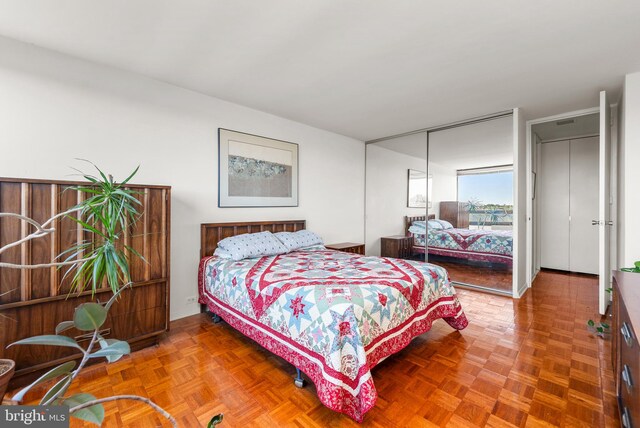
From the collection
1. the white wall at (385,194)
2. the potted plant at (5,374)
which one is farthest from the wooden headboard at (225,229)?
the white wall at (385,194)

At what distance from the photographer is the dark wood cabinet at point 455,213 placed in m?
4.21

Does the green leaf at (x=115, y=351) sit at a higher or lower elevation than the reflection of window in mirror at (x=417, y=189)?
lower

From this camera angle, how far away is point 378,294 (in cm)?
195

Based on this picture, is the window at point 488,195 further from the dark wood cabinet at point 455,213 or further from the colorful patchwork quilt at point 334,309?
the colorful patchwork quilt at point 334,309

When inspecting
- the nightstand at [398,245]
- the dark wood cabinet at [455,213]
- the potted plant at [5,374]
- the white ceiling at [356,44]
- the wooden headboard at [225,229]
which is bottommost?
the potted plant at [5,374]

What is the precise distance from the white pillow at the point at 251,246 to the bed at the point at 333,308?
0.09 meters

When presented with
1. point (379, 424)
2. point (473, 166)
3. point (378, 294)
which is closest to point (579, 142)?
point (473, 166)

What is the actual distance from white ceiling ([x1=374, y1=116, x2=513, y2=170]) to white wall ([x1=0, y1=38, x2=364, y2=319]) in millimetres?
1930

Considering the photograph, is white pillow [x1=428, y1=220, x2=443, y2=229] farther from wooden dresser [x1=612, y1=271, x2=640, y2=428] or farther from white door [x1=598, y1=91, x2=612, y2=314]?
wooden dresser [x1=612, y1=271, x2=640, y2=428]

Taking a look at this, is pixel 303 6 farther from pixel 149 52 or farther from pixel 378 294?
pixel 378 294

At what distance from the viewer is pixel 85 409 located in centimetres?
75

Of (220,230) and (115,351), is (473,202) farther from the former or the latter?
(115,351)

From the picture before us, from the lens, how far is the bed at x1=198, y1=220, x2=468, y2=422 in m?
1.63

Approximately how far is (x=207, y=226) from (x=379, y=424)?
8.11 feet
